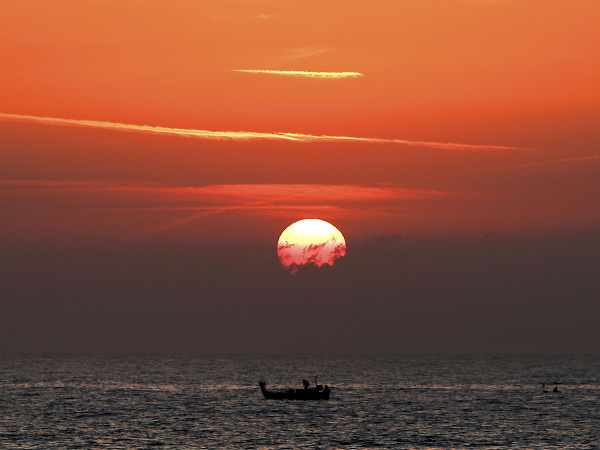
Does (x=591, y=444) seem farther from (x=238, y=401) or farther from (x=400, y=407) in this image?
(x=238, y=401)

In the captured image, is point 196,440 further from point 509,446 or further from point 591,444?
point 591,444

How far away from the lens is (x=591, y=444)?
354ft

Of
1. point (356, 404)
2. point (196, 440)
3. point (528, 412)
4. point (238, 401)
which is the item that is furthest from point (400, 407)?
point (196, 440)

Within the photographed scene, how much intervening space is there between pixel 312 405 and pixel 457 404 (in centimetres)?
2549

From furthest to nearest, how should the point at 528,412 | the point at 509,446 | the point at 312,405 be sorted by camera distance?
the point at 312,405 < the point at 528,412 < the point at 509,446

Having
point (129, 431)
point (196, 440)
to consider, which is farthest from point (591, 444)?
point (129, 431)

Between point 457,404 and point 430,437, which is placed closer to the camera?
point 430,437

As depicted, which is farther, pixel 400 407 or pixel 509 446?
pixel 400 407

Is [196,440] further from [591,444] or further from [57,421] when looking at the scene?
[591,444]

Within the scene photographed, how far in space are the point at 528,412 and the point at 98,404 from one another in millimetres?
69660

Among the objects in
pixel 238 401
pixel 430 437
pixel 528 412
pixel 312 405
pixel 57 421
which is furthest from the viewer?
pixel 238 401

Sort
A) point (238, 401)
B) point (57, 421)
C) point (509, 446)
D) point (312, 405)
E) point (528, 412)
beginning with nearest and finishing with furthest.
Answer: point (509, 446), point (57, 421), point (528, 412), point (312, 405), point (238, 401)

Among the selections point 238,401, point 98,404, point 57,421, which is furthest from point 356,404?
point 57,421

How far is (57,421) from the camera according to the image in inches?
5202
